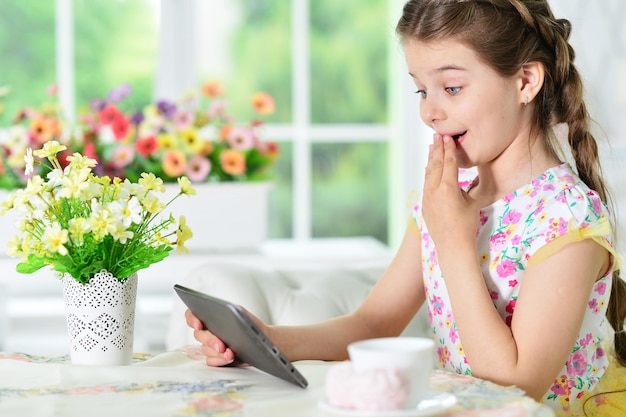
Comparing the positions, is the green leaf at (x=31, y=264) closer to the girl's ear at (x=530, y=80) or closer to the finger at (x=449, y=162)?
the finger at (x=449, y=162)

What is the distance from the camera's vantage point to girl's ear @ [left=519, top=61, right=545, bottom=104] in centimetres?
158

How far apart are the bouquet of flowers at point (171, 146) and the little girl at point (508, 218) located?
1.60 metres

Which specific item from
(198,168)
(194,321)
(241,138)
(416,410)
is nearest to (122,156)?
Result: (198,168)

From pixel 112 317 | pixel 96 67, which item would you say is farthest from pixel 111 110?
pixel 112 317

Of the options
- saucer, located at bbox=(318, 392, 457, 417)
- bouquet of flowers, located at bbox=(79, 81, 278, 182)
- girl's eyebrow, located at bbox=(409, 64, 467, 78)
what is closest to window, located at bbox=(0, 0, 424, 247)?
bouquet of flowers, located at bbox=(79, 81, 278, 182)

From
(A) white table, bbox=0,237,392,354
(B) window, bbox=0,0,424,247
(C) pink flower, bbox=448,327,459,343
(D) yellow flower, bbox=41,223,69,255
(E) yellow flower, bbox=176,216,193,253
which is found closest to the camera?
(D) yellow flower, bbox=41,223,69,255

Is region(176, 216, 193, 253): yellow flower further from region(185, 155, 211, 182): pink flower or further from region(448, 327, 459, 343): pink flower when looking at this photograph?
region(185, 155, 211, 182): pink flower

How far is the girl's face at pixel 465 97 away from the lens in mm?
1522

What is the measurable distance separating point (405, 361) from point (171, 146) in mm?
2296

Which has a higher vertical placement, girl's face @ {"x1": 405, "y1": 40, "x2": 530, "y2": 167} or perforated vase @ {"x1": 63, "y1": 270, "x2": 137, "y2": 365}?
girl's face @ {"x1": 405, "y1": 40, "x2": 530, "y2": 167}

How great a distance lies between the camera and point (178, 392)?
3.91 ft

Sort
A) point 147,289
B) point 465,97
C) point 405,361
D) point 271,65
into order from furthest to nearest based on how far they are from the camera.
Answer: point 271,65, point 147,289, point 465,97, point 405,361

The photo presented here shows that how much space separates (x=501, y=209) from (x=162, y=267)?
62.0 inches

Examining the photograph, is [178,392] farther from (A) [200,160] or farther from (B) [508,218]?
(A) [200,160]
